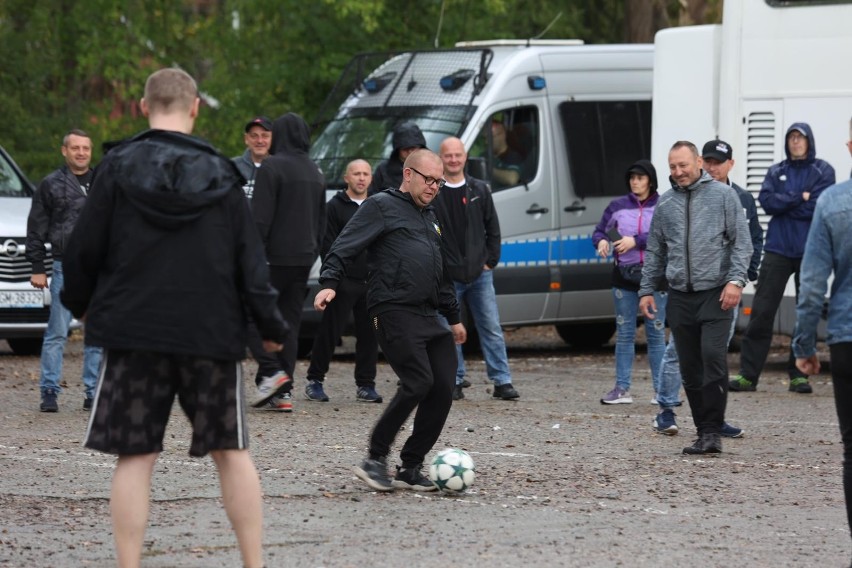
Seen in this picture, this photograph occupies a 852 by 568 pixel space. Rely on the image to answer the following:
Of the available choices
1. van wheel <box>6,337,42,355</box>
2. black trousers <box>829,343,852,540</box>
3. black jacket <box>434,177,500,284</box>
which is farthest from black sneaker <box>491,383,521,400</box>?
black trousers <box>829,343,852,540</box>

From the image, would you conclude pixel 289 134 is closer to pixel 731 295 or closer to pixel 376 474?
pixel 731 295

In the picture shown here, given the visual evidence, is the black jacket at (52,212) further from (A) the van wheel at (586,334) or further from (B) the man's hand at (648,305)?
(A) the van wheel at (586,334)

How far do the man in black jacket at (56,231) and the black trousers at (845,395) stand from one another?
19.9ft

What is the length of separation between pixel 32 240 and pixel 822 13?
708 cm

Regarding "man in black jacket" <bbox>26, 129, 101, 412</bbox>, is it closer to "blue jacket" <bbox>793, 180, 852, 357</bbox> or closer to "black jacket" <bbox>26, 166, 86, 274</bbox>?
"black jacket" <bbox>26, 166, 86, 274</bbox>

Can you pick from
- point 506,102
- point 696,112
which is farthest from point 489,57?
point 696,112

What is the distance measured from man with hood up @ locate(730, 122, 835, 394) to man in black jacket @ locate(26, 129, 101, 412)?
→ 5.30 metres

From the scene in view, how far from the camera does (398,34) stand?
2136 centimetres

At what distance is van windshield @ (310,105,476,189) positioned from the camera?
51.9 feet

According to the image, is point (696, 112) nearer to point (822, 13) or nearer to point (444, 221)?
point (822, 13)

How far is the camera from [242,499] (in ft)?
20.0

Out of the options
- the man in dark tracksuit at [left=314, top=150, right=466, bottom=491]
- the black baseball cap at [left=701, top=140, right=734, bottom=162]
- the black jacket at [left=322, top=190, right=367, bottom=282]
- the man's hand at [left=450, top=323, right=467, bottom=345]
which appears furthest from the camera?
the black jacket at [left=322, top=190, right=367, bottom=282]

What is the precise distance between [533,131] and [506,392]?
398 centimetres

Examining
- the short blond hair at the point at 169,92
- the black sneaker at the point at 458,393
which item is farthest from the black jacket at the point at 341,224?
the short blond hair at the point at 169,92
